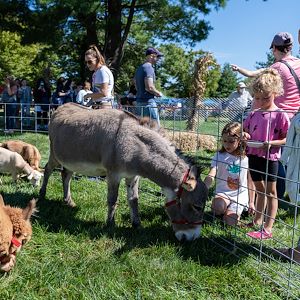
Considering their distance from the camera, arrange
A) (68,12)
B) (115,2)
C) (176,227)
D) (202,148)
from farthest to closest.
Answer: (115,2) < (68,12) < (202,148) < (176,227)

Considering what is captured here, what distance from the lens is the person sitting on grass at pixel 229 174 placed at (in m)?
4.92

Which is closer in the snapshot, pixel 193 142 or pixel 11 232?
pixel 11 232

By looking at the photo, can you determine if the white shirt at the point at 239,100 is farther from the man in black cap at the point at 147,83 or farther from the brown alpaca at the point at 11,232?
the brown alpaca at the point at 11,232

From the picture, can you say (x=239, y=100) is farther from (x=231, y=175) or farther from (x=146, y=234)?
(x=146, y=234)

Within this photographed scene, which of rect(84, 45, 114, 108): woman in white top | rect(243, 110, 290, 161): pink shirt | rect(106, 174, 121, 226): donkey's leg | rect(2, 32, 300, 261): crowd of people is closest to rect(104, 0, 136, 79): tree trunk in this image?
rect(84, 45, 114, 108): woman in white top

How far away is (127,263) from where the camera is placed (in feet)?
12.1

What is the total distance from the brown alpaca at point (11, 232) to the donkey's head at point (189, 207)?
1571mm

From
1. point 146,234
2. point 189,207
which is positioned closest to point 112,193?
point 146,234

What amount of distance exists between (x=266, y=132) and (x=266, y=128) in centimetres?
4

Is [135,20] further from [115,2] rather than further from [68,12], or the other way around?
[68,12]

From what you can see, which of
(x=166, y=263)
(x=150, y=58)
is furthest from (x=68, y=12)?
(x=166, y=263)

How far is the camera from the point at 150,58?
7289 mm

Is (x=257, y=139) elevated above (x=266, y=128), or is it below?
below

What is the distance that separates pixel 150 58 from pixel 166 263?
446 cm
